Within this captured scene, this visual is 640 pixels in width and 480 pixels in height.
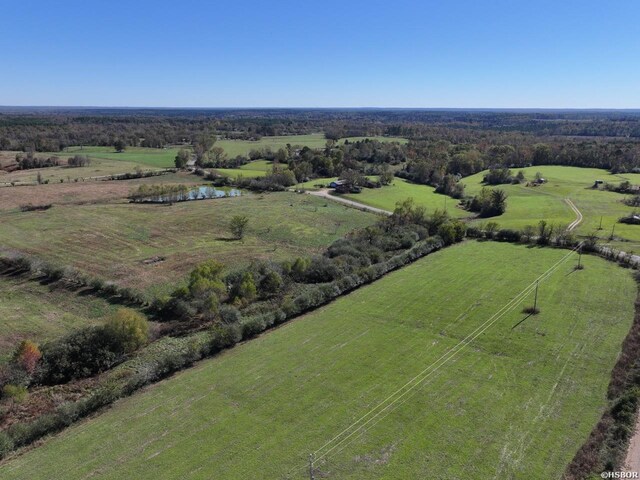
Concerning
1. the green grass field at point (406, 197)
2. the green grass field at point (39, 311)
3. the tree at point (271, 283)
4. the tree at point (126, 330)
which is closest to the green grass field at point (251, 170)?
the green grass field at point (406, 197)

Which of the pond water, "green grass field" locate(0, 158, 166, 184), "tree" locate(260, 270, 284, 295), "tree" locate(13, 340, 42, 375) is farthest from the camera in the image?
"green grass field" locate(0, 158, 166, 184)

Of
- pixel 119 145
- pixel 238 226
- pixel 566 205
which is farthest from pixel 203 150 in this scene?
pixel 566 205

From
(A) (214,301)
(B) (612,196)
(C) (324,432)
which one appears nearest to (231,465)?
(C) (324,432)

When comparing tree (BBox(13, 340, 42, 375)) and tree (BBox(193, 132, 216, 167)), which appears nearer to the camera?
tree (BBox(13, 340, 42, 375))

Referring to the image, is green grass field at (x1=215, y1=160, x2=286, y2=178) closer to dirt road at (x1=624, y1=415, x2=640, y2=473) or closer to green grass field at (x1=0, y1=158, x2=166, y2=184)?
green grass field at (x1=0, y1=158, x2=166, y2=184)

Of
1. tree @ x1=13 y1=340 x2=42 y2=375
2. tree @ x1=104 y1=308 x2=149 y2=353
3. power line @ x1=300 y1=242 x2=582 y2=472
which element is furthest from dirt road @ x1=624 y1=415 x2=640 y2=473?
tree @ x1=13 y1=340 x2=42 y2=375

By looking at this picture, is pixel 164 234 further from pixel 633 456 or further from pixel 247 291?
pixel 633 456

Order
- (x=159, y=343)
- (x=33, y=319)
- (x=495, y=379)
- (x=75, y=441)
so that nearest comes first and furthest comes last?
(x=75, y=441), (x=495, y=379), (x=159, y=343), (x=33, y=319)

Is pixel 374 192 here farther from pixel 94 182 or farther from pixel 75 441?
pixel 75 441
